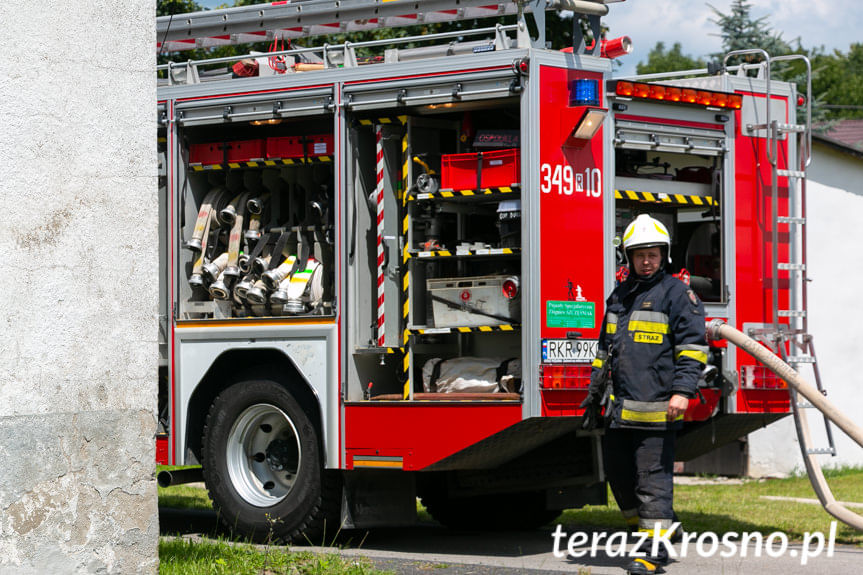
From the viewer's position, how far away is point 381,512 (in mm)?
9133

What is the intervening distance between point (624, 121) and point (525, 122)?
0.76 m

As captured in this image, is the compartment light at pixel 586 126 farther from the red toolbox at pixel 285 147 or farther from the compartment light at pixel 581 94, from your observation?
the red toolbox at pixel 285 147

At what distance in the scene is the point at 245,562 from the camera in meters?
7.30

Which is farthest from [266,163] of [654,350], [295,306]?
[654,350]

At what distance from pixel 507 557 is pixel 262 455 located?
192 cm

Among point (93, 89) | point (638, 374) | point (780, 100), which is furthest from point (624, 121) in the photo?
point (93, 89)

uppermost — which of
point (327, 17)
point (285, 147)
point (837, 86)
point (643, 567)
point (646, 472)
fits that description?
point (837, 86)

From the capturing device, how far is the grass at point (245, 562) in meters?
7.05

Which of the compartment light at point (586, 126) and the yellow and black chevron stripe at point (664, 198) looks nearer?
the compartment light at point (586, 126)

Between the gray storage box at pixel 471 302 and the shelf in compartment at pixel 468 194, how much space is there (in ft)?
1.68

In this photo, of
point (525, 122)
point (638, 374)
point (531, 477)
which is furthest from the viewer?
point (531, 477)

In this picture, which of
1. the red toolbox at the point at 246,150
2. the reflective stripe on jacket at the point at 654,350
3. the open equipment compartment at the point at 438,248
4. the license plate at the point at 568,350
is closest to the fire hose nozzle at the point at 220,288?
the red toolbox at the point at 246,150

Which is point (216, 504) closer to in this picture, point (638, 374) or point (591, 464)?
point (591, 464)

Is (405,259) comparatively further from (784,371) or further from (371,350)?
(784,371)
